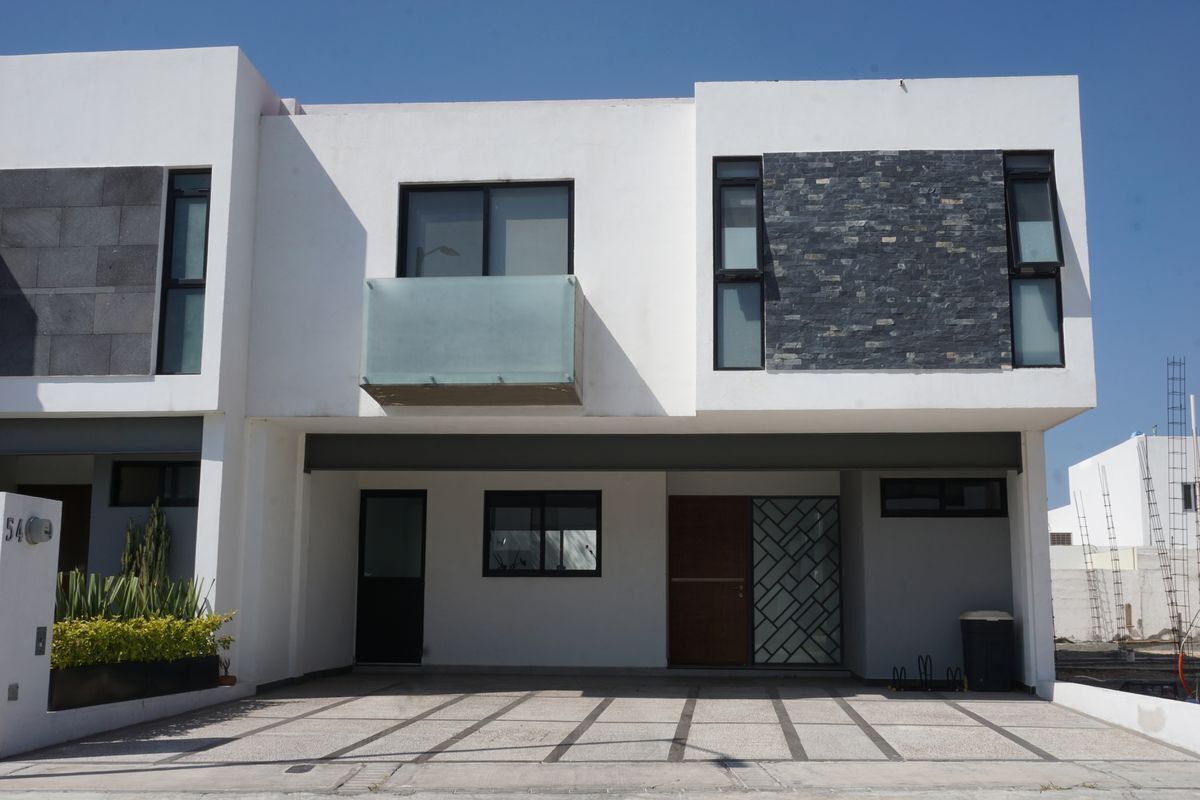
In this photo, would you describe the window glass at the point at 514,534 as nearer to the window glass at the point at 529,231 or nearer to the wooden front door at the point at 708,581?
the wooden front door at the point at 708,581

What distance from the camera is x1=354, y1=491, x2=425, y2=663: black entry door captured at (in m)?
15.8

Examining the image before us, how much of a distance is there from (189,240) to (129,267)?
68 centimetres

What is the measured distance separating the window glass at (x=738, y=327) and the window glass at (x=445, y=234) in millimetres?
2755

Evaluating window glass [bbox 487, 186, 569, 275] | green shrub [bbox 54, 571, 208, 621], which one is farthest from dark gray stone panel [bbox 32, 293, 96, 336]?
window glass [bbox 487, 186, 569, 275]

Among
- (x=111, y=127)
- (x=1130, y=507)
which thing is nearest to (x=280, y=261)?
(x=111, y=127)

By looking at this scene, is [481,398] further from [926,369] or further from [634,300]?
[926,369]

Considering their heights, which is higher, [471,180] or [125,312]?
[471,180]

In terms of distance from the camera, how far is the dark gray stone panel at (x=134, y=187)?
12250 mm

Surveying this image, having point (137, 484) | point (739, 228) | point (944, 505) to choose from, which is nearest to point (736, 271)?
point (739, 228)

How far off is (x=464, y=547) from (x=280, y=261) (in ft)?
16.5

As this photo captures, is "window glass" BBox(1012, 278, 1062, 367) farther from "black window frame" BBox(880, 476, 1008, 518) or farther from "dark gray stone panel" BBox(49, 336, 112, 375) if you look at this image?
"dark gray stone panel" BBox(49, 336, 112, 375)

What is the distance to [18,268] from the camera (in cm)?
1227

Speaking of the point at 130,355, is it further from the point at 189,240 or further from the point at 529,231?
the point at 529,231

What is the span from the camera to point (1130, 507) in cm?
3922
